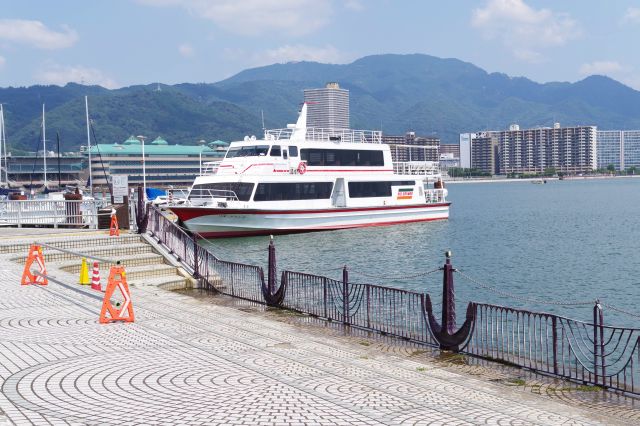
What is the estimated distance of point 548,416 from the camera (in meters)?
6.93

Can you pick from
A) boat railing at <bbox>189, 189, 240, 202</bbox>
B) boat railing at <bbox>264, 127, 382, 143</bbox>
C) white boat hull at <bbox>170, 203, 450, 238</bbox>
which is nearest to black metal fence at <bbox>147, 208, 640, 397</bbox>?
white boat hull at <bbox>170, 203, 450, 238</bbox>

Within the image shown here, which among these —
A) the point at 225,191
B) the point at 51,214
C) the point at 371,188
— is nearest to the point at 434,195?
the point at 371,188

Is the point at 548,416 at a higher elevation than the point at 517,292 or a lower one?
higher

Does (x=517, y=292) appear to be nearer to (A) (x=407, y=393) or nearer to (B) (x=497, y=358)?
(B) (x=497, y=358)

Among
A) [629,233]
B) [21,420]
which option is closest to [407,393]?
[21,420]

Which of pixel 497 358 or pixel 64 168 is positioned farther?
pixel 64 168

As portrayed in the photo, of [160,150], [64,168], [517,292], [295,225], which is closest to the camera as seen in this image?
[517,292]

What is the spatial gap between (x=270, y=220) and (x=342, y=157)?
697cm

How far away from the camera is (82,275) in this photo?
1472 centimetres

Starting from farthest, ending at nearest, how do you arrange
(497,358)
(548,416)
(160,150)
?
(160,150) → (497,358) → (548,416)

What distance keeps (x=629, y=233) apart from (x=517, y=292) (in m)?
22.9

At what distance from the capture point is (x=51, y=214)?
83.7 feet

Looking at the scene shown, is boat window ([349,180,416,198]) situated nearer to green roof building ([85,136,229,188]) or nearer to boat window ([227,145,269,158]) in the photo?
boat window ([227,145,269,158])

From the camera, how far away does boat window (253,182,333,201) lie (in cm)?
3703
